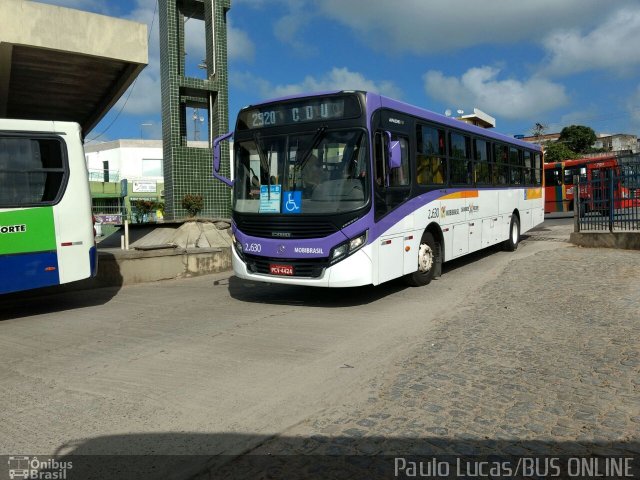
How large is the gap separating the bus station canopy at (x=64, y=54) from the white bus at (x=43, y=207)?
139 inches

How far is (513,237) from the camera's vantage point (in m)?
15.1

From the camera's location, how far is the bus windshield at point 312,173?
782cm

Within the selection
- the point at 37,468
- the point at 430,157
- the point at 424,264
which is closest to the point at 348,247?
the point at 424,264

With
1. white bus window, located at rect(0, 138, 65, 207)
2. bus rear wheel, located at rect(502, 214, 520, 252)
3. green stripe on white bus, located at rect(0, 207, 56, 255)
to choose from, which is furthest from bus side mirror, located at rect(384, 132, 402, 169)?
bus rear wheel, located at rect(502, 214, 520, 252)

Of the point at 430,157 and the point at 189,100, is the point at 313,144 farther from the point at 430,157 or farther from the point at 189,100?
the point at 189,100

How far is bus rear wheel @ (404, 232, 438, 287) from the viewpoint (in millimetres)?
9672

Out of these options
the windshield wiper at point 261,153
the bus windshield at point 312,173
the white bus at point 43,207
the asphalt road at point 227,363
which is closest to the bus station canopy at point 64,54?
the white bus at point 43,207

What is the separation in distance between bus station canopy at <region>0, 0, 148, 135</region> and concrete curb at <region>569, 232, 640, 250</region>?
12.0 m

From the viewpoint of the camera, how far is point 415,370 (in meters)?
5.05

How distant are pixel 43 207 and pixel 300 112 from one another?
13.4 ft

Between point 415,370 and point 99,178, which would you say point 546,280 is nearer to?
point 415,370

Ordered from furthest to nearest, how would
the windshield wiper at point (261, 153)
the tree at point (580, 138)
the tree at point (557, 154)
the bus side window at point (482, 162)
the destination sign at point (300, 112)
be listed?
the tree at point (580, 138), the tree at point (557, 154), the bus side window at point (482, 162), the windshield wiper at point (261, 153), the destination sign at point (300, 112)

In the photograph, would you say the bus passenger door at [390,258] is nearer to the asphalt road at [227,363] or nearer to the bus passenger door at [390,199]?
the bus passenger door at [390,199]

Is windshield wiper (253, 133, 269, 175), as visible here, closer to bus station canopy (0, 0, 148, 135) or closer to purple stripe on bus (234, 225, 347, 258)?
purple stripe on bus (234, 225, 347, 258)
